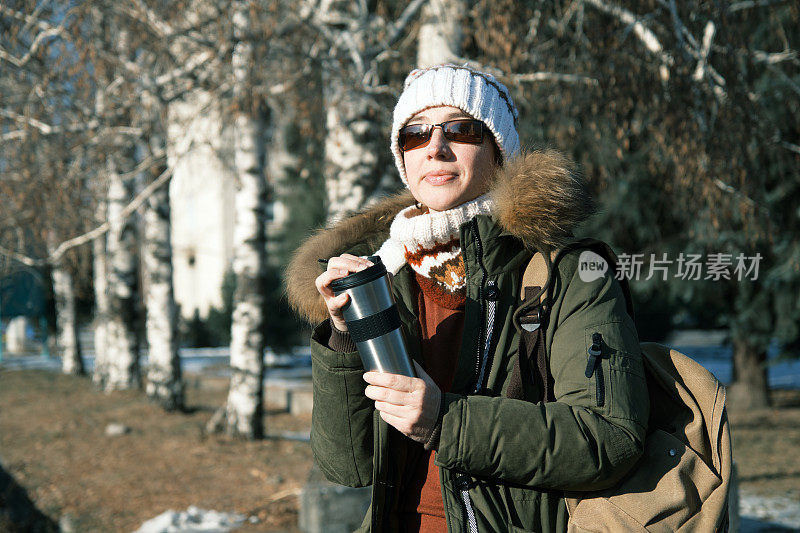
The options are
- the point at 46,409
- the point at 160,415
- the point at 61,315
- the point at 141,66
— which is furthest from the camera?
the point at 61,315

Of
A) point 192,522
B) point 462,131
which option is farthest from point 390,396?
point 192,522

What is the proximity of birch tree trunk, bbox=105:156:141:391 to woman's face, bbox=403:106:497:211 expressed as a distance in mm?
12010

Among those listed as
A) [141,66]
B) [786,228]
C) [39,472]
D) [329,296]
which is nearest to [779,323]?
[786,228]

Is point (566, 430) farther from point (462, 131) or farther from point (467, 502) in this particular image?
point (462, 131)

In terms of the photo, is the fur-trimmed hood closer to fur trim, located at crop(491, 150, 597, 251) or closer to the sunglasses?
fur trim, located at crop(491, 150, 597, 251)

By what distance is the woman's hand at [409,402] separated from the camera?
1580 mm

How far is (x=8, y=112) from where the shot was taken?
715 centimetres

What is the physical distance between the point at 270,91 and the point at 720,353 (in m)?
18.8

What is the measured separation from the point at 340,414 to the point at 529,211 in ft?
2.42

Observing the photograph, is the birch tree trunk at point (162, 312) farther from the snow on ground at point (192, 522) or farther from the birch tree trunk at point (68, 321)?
the birch tree trunk at point (68, 321)

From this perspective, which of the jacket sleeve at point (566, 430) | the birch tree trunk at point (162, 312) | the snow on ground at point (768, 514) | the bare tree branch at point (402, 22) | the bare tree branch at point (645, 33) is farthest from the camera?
the birch tree trunk at point (162, 312)

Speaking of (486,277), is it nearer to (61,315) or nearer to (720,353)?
(61,315)

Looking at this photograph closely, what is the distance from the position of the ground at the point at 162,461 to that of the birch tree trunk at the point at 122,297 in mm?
1056

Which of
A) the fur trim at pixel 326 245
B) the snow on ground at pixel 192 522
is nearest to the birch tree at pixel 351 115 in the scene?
the snow on ground at pixel 192 522
